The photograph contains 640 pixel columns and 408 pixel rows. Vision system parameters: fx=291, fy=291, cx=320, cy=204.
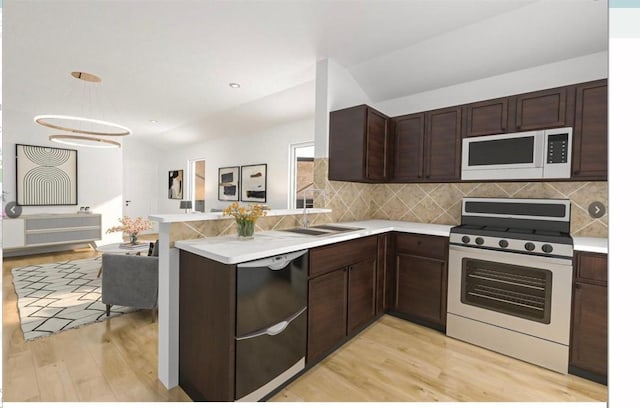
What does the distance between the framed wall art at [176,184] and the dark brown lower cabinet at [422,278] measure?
22.7ft

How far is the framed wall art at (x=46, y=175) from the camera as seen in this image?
520cm

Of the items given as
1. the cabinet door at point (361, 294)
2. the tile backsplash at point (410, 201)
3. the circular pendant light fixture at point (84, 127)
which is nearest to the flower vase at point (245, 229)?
the tile backsplash at point (410, 201)

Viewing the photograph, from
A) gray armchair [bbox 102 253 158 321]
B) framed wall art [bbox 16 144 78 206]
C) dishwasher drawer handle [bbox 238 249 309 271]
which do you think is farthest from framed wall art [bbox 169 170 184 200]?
dishwasher drawer handle [bbox 238 249 309 271]

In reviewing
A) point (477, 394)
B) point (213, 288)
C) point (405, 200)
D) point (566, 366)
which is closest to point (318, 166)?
point (405, 200)

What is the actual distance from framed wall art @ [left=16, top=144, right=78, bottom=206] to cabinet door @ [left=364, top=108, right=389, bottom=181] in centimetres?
611

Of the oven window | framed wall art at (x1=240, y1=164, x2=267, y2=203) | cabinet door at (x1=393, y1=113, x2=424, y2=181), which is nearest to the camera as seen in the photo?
the oven window

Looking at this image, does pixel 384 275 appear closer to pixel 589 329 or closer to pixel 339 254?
pixel 339 254

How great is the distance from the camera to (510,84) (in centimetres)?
282

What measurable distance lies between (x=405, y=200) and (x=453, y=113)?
1096 millimetres

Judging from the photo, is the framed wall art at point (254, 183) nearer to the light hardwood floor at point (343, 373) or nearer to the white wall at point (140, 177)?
the light hardwood floor at point (343, 373)

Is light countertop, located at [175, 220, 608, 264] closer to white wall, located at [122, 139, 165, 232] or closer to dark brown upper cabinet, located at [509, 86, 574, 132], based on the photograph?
dark brown upper cabinet, located at [509, 86, 574, 132]

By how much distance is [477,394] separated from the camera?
1.84 meters

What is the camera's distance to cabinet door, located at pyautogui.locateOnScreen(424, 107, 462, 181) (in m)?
2.82
